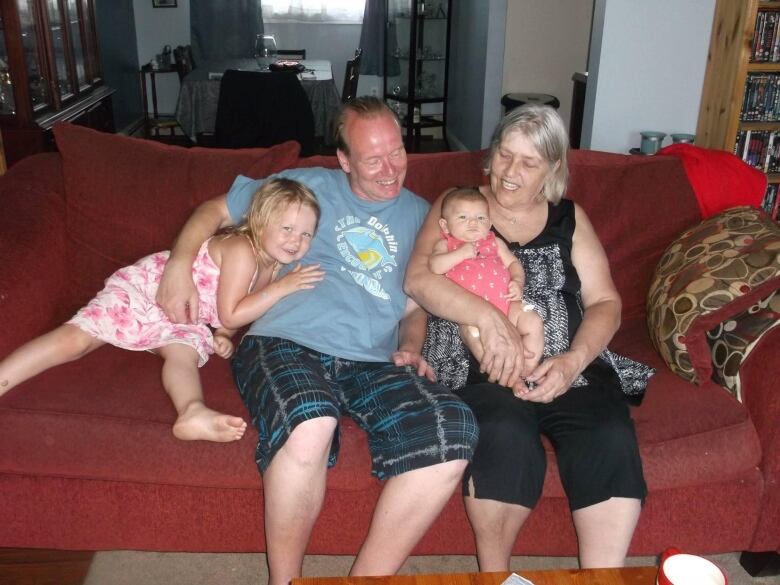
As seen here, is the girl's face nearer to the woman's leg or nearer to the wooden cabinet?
the woman's leg

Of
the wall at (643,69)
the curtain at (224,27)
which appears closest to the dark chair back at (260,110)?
the wall at (643,69)

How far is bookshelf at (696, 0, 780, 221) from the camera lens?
9.92 feet

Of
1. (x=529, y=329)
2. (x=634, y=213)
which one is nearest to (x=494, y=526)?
(x=529, y=329)

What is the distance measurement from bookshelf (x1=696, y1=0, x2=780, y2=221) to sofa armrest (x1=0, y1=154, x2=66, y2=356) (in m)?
2.70

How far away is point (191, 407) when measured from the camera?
1473 mm

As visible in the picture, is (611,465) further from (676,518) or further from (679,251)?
(679,251)

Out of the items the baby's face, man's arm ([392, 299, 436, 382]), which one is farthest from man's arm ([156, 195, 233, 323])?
the baby's face

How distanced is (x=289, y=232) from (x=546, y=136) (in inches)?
25.7

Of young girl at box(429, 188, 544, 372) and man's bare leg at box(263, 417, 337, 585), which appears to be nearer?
man's bare leg at box(263, 417, 337, 585)

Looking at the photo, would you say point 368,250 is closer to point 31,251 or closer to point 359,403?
point 359,403

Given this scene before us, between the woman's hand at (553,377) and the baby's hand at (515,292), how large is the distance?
0.54ft

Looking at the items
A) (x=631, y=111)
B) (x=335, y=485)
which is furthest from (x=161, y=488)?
(x=631, y=111)

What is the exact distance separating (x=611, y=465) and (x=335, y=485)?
56 centimetres

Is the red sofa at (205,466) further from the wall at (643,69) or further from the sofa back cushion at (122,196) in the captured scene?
the wall at (643,69)
